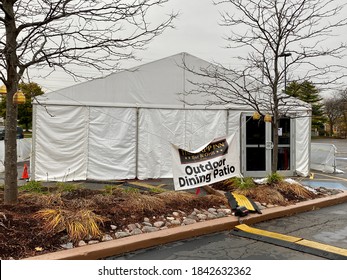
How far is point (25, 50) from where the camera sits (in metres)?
5.77

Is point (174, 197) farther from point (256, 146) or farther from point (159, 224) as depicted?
point (256, 146)

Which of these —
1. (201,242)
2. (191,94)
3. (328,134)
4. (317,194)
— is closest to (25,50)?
(201,242)

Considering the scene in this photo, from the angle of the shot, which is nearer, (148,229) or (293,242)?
(293,242)

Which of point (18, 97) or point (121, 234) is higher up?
point (18, 97)

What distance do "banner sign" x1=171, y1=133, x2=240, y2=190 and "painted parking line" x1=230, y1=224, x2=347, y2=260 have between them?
1698 millimetres

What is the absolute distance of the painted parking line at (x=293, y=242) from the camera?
445 cm

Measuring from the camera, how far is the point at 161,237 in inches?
193

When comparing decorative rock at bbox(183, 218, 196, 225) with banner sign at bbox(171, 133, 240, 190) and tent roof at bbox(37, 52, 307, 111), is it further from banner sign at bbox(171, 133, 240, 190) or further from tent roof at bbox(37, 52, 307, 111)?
tent roof at bbox(37, 52, 307, 111)

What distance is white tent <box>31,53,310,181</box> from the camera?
10.2 m

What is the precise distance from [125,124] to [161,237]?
651 cm

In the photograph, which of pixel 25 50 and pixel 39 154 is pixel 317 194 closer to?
pixel 25 50

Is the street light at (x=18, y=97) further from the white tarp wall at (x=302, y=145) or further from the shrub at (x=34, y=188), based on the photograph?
the white tarp wall at (x=302, y=145)

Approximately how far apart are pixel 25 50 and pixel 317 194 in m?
7.48

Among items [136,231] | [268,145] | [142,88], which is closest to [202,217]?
[136,231]
